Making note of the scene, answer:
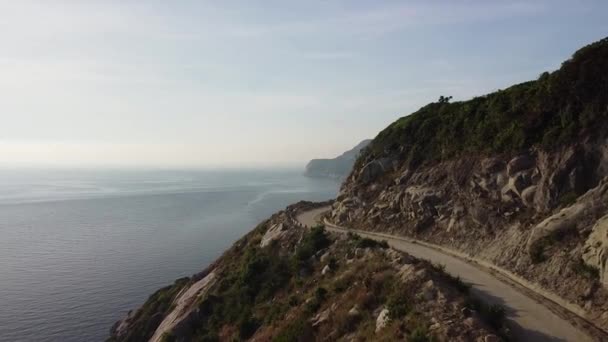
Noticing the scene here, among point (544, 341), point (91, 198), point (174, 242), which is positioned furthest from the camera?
point (91, 198)

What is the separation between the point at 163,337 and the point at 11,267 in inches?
2263

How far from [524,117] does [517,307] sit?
15.5 m

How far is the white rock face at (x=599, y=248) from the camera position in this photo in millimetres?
16308

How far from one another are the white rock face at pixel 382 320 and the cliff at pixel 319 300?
0.05m

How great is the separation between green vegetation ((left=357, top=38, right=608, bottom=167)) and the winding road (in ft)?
30.1

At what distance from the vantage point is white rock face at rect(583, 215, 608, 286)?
1631cm

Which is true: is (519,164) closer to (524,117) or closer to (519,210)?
(519,210)

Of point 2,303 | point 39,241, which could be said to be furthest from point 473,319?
point 39,241

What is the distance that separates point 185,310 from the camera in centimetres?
3438

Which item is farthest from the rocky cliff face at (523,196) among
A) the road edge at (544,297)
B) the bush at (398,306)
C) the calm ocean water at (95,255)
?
the calm ocean water at (95,255)

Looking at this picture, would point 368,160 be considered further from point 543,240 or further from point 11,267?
point 11,267

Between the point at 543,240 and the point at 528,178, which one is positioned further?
the point at 528,178

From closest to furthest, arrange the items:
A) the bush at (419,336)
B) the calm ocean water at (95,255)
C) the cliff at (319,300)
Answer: the bush at (419,336) → the cliff at (319,300) → the calm ocean water at (95,255)

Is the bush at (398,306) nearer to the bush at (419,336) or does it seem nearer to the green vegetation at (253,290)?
the bush at (419,336)
